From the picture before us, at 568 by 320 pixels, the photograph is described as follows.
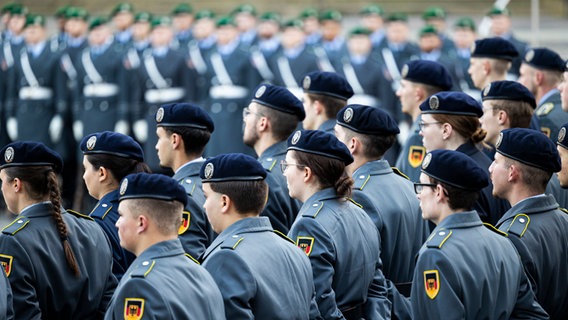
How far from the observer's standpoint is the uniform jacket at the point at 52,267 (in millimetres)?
5203

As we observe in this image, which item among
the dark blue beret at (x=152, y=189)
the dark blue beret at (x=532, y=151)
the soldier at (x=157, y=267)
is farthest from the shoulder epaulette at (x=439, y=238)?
the dark blue beret at (x=152, y=189)

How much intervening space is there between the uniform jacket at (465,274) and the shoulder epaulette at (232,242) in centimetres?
85

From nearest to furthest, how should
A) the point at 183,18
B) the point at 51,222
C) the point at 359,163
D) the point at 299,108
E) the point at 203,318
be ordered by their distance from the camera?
1. the point at 203,318
2. the point at 51,222
3. the point at 359,163
4. the point at 299,108
5. the point at 183,18

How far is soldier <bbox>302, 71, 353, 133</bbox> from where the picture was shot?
7.87m

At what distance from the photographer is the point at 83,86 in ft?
46.8

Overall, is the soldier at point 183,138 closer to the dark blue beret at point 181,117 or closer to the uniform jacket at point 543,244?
the dark blue beret at point 181,117

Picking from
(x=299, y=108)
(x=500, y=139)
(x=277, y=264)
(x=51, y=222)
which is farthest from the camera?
(x=299, y=108)

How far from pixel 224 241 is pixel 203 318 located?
54 centimetres

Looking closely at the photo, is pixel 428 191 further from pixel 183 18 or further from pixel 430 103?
pixel 183 18

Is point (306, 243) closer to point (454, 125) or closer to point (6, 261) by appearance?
point (6, 261)

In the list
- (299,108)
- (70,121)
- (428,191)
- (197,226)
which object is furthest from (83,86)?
(428,191)

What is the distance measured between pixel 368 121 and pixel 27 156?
2096mm

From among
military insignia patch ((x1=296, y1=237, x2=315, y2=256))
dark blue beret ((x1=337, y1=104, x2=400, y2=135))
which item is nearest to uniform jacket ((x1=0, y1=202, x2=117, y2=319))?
military insignia patch ((x1=296, y1=237, x2=315, y2=256))

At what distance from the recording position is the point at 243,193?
17.1 ft
